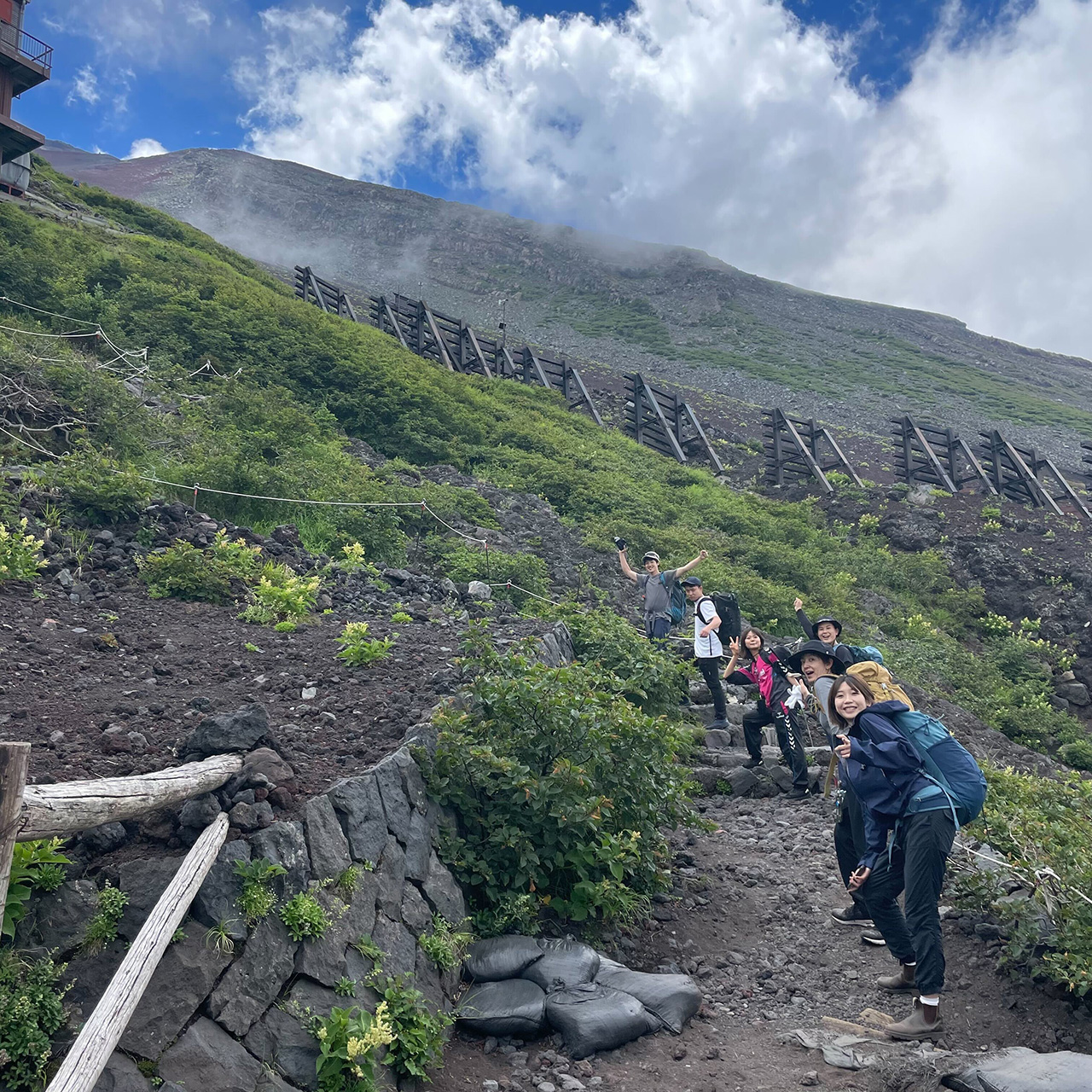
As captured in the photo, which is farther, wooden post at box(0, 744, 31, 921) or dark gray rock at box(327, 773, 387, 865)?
dark gray rock at box(327, 773, 387, 865)

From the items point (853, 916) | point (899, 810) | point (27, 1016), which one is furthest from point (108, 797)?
point (853, 916)

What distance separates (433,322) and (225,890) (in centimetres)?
2494

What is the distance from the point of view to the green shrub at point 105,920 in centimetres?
327

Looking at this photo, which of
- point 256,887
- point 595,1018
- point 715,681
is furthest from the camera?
point 715,681

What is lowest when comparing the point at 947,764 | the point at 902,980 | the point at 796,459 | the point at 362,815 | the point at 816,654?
the point at 902,980

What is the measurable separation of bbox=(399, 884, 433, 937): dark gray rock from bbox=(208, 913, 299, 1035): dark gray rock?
75 centimetres

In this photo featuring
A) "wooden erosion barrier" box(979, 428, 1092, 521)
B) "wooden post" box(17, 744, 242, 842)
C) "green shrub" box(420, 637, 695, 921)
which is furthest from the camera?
"wooden erosion barrier" box(979, 428, 1092, 521)

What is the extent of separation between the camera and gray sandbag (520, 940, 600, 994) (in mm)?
4391

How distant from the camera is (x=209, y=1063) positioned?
10.3ft

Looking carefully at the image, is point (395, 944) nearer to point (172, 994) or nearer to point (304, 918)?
point (304, 918)

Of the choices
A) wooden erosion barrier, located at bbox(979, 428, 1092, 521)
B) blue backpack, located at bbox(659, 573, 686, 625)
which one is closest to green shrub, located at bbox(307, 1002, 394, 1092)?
blue backpack, located at bbox(659, 573, 686, 625)

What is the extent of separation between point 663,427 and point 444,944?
20839 mm

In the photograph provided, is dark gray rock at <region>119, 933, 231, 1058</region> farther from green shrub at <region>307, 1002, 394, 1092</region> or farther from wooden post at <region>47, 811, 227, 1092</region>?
green shrub at <region>307, 1002, 394, 1092</region>

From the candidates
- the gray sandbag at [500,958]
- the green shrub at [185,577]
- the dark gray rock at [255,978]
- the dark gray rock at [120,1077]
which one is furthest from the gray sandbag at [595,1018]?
the green shrub at [185,577]
